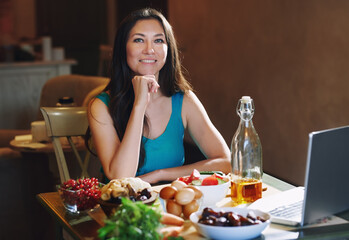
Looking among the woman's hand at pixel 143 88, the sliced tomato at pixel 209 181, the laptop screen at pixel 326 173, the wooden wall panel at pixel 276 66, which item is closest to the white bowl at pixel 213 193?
the sliced tomato at pixel 209 181

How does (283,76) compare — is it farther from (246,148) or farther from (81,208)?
(81,208)

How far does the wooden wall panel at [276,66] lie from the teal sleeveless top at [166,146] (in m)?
1.57

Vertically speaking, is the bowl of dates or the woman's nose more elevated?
the woman's nose

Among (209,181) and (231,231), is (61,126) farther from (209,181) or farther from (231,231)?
(231,231)

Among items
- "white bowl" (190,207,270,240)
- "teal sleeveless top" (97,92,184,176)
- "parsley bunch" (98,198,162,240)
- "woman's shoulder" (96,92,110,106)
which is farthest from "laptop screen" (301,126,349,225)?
"woman's shoulder" (96,92,110,106)

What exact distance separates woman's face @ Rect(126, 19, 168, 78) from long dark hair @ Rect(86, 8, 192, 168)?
0.03 meters

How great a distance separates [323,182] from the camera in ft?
4.58

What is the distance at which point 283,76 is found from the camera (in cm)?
414

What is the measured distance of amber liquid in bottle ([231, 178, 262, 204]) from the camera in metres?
1.63

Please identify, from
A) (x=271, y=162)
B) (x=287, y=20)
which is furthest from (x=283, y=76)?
(x=271, y=162)

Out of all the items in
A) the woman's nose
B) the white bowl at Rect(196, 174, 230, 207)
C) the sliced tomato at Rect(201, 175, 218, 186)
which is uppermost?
the woman's nose

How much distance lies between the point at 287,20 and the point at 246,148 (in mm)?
2597

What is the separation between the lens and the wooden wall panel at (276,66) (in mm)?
3586

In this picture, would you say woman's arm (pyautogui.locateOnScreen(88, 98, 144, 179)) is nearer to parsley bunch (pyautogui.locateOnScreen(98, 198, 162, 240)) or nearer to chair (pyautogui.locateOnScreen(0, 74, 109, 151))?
parsley bunch (pyautogui.locateOnScreen(98, 198, 162, 240))
